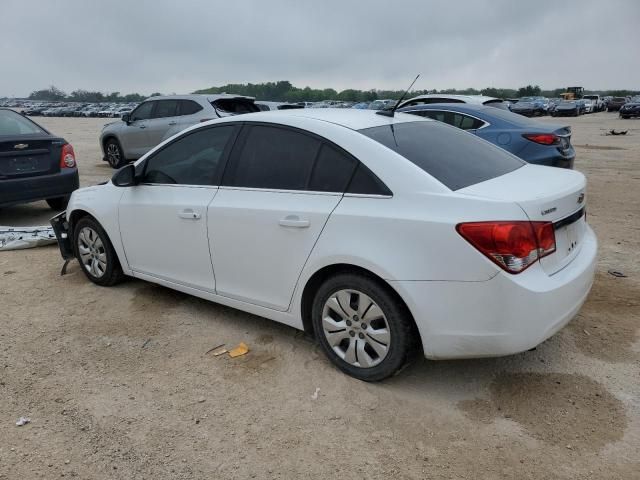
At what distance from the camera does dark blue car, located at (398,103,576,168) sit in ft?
24.2

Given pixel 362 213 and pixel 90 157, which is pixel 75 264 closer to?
pixel 362 213

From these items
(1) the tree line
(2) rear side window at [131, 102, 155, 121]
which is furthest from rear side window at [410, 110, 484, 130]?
(1) the tree line

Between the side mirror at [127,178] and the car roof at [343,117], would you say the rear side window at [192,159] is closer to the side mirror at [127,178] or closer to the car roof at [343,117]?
the side mirror at [127,178]

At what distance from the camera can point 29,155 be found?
717 cm

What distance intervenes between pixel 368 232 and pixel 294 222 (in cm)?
53

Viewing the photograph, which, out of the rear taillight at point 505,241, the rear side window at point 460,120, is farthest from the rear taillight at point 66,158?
the rear taillight at point 505,241

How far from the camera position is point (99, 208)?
4727mm

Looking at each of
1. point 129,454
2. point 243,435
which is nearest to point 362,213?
point 243,435

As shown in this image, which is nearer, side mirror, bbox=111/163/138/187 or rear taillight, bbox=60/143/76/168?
side mirror, bbox=111/163/138/187

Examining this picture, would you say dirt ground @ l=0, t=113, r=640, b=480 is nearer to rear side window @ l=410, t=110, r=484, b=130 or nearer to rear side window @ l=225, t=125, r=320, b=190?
rear side window @ l=225, t=125, r=320, b=190

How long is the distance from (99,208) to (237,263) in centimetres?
171

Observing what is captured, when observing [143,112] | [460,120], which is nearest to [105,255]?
[460,120]

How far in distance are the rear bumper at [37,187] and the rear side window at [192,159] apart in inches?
138

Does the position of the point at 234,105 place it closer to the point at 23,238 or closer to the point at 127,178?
the point at 23,238
